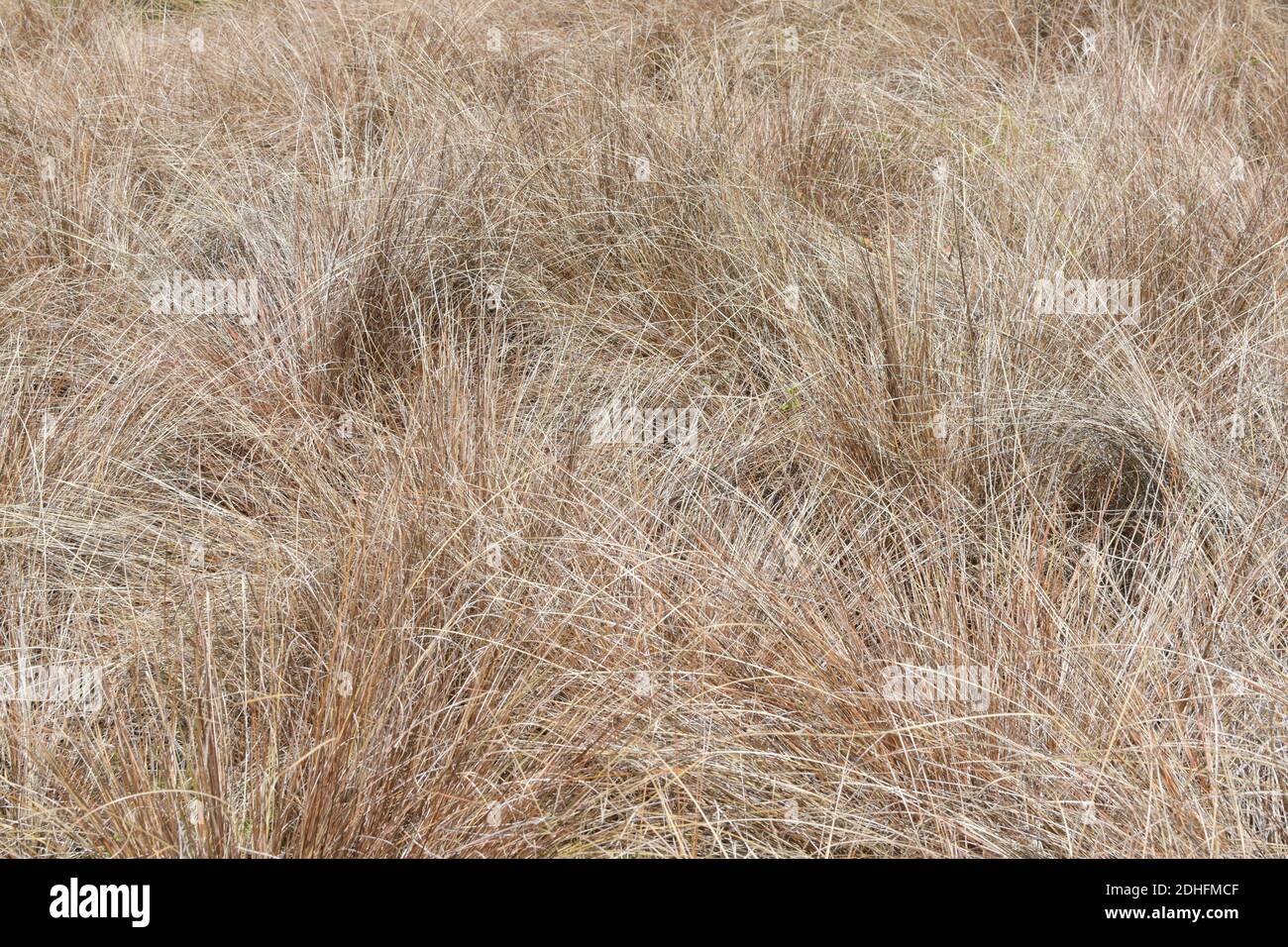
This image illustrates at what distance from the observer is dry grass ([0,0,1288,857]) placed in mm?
1644

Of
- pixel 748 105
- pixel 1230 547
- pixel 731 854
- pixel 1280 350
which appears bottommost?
pixel 731 854

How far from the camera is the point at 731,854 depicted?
5.38ft

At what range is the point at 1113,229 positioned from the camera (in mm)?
2971

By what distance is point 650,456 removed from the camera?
2.44m

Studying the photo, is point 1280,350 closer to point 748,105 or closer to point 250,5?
point 748,105

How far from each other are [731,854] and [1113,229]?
2086 millimetres

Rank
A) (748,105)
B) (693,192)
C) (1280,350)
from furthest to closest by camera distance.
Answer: (748,105), (693,192), (1280,350)

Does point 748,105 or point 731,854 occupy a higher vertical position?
point 748,105

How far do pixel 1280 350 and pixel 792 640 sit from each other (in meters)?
1.41

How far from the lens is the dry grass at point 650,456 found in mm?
1644

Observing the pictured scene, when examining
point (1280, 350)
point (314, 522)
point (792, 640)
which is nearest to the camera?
point (792, 640)
